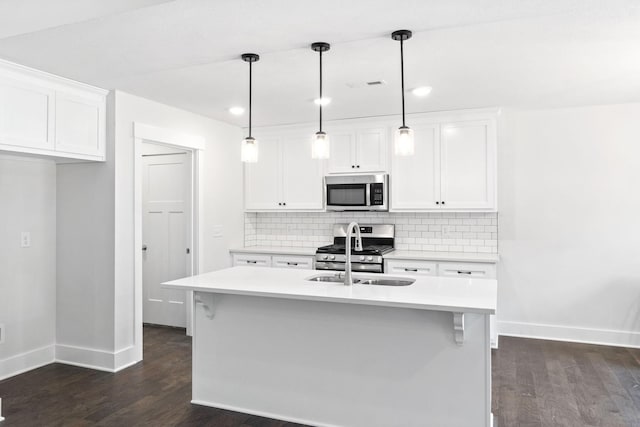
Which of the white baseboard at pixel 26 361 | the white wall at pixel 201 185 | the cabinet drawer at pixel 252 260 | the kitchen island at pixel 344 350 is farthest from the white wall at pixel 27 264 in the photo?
the cabinet drawer at pixel 252 260

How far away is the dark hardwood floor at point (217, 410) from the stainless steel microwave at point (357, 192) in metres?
1.85

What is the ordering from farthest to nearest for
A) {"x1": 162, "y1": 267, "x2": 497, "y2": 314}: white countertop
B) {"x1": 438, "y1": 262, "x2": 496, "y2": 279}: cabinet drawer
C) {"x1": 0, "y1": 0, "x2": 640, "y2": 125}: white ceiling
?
{"x1": 438, "y1": 262, "x2": 496, "y2": 279}: cabinet drawer, {"x1": 162, "y1": 267, "x2": 497, "y2": 314}: white countertop, {"x1": 0, "y1": 0, "x2": 640, "y2": 125}: white ceiling

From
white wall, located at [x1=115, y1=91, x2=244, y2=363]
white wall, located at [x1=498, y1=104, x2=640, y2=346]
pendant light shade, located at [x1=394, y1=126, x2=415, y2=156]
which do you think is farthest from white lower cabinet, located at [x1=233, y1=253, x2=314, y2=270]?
pendant light shade, located at [x1=394, y1=126, x2=415, y2=156]

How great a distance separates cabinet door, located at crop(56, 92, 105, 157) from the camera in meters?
3.47

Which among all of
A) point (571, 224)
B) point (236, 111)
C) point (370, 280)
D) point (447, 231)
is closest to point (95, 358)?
point (370, 280)

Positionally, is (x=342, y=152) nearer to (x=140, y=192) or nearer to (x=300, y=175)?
(x=300, y=175)

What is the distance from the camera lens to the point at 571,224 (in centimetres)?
456

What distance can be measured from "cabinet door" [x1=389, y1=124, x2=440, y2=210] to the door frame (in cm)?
203

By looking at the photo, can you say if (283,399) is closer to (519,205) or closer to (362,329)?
(362,329)

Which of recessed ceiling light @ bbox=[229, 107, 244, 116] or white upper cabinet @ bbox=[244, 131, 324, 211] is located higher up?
recessed ceiling light @ bbox=[229, 107, 244, 116]

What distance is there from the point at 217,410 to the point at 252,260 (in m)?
2.31

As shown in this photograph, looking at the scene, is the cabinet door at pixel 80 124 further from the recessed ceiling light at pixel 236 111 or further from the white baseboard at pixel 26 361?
the white baseboard at pixel 26 361

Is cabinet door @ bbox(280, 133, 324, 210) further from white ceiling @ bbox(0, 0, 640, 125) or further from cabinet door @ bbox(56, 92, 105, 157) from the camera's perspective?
cabinet door @ bbox(56, 92, 105, 157)

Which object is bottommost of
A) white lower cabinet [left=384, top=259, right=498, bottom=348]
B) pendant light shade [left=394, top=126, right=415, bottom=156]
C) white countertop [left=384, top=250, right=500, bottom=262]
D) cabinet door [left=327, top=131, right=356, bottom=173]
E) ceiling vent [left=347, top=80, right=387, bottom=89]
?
white lower cabinet [left=384, top=259, right=498, bottom=348]
